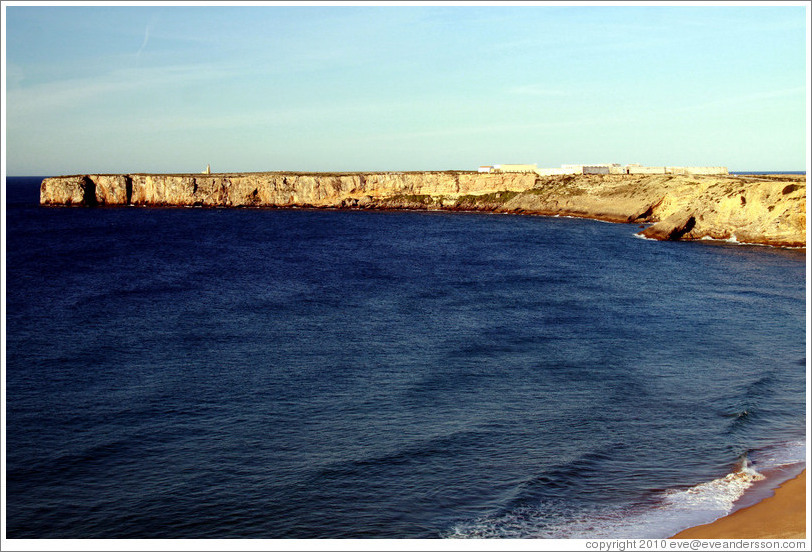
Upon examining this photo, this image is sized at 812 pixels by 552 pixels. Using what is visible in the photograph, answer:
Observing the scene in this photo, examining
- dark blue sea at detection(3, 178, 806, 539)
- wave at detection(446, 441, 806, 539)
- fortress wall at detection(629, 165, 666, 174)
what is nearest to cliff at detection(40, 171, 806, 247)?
fortress wall at detection(629, 165, 666, 174)

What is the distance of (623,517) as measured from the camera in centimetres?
1912

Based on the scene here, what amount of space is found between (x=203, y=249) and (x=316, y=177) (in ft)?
235

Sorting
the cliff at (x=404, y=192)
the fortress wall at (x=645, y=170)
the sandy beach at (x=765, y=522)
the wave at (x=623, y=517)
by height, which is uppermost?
the fortress wall at (x=645, y=170)

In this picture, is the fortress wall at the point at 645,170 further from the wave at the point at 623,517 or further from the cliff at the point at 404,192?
the wave at the point at 623,517

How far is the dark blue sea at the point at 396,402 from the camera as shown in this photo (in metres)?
19.9

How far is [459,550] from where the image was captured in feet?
56.8

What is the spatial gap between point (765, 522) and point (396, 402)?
13.3 meters

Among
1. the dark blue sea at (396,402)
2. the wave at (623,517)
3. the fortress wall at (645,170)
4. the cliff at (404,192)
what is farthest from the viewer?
the fortress wall at (645,170)

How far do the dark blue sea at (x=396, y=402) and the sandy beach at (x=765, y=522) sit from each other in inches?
23.1

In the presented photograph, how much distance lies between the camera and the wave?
1836 centimetres

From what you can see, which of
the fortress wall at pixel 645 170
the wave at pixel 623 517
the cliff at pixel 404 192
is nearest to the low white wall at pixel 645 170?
the fortress wall at pixel 645 170

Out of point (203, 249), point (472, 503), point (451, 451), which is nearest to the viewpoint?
point (472, 503)

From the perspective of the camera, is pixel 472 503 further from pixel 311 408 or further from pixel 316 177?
pixel 316 177

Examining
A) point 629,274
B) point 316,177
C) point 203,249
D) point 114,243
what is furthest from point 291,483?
point 316,177
